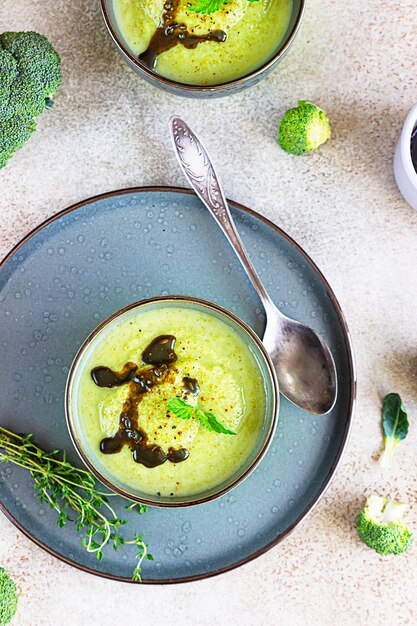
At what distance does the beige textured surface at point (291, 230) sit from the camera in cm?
225

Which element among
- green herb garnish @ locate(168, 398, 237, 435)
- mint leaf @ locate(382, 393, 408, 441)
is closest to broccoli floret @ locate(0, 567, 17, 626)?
green herb garnish @ locate(168, 398, 237, 435)

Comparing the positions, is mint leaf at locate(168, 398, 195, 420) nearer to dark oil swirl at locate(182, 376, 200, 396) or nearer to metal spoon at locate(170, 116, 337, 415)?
dark oil swirl at locate(182, 376, 200, 396)

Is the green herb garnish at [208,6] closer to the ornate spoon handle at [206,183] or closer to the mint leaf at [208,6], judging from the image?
the mint leaf at [208,6]

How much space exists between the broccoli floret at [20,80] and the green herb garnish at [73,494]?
2.94ft

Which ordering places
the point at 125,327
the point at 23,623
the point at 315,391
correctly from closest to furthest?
the point at 125,327 < the point at 315,391 < the point at 23,623

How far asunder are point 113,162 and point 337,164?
2.42 feet

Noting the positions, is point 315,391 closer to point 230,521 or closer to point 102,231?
point 230,521

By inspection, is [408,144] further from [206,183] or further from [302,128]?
[206,183]

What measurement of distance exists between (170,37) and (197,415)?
1.15m

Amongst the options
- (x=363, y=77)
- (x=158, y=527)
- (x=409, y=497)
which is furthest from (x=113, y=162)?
(x=409, y=497)

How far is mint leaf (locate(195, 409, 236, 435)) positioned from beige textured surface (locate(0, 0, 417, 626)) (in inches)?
22.6

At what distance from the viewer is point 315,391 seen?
2.13 meters

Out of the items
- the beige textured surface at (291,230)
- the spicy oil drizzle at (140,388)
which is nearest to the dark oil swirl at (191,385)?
the spicy oil drizzle at (140,388)

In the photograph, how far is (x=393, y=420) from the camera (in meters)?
2.20
